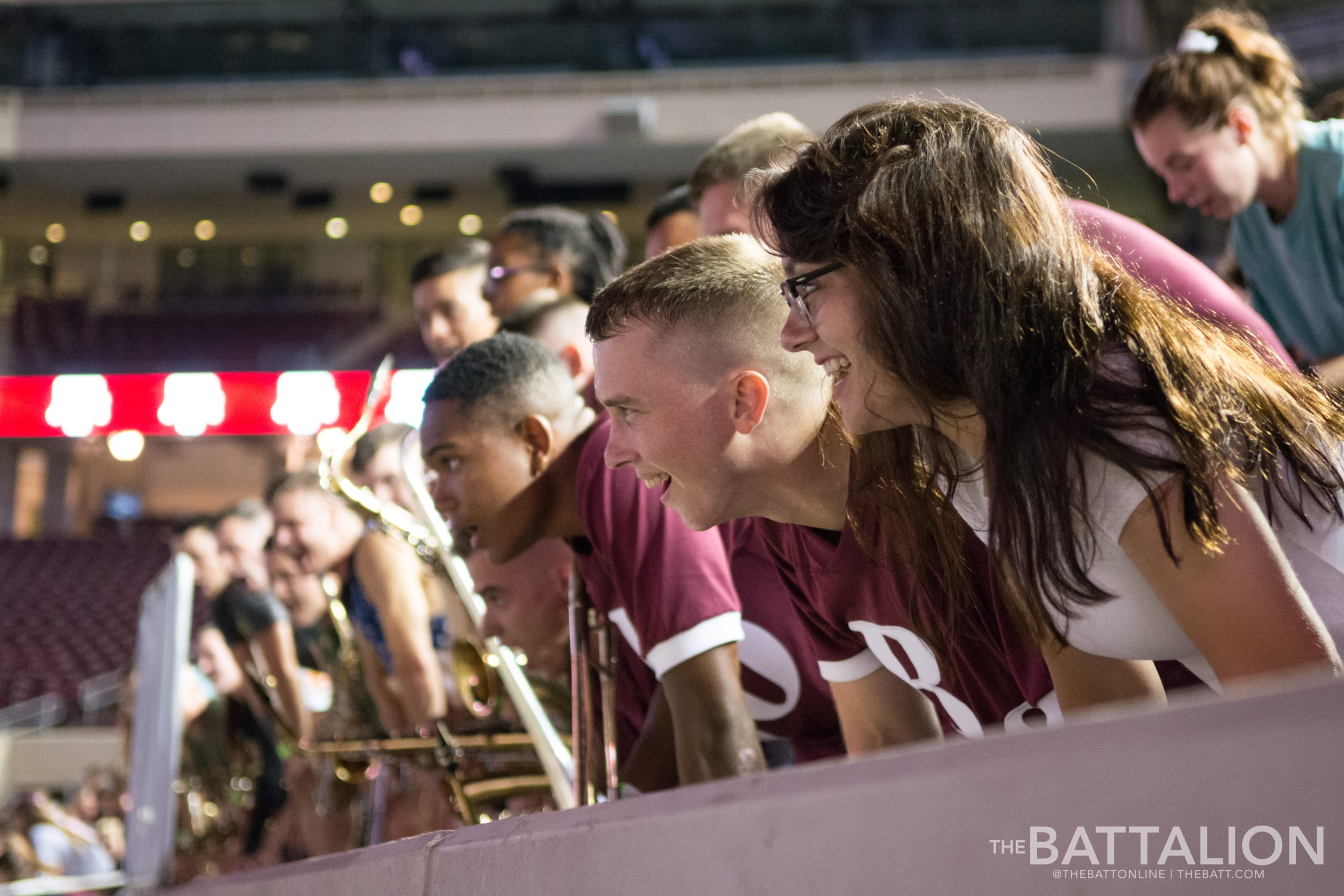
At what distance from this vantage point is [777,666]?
195 cm

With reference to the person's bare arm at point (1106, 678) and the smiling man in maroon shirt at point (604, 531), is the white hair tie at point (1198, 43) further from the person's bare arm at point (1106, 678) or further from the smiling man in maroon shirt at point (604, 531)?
the person's bare arm at point (1106, 678)

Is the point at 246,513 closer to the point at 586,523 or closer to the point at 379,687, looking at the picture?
the point at 379,687

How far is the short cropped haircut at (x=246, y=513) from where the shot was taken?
5.14m

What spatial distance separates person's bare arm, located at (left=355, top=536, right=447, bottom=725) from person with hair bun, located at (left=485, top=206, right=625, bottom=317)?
67cm

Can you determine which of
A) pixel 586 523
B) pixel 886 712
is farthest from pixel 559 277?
pixel 886 712

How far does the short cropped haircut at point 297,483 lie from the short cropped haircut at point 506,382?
180 cm

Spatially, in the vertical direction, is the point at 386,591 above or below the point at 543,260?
below

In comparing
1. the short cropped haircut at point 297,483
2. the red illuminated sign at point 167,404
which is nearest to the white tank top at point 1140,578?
the short cropped haircut at point 297,483

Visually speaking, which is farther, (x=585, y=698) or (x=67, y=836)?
(x=67, y=836)

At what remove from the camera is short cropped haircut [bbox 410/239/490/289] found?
3.40m

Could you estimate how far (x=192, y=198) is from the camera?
16.7 meters

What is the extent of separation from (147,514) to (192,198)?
469cm

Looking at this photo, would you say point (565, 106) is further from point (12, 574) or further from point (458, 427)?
point (458, 427)

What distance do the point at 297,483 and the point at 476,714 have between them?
1.79 m
